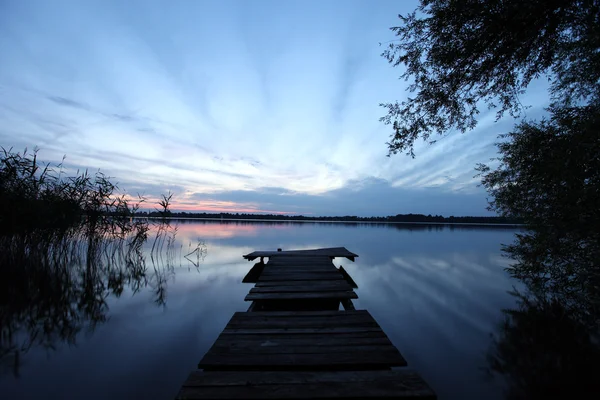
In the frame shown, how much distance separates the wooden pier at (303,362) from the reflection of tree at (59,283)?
11.7 ft

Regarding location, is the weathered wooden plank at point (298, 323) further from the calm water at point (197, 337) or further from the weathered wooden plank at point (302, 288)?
the weathered wooden plank at point (302, 288)

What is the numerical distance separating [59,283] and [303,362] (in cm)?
914

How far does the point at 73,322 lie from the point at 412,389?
23.0ft

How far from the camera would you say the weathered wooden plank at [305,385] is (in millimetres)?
2611

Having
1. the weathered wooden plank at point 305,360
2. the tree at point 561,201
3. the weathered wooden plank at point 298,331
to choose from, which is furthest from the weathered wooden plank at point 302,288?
the tree at point 561,201

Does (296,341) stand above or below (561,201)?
below

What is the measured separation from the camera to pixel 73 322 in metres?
6.10

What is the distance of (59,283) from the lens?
27.9 ft

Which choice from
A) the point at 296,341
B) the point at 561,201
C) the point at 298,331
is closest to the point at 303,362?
the point at 296,341

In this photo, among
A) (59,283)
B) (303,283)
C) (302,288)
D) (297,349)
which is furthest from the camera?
(59,283)

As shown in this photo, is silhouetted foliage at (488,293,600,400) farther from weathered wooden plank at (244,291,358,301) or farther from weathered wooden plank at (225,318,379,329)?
weathered wooden plank at (244,291,358,301)

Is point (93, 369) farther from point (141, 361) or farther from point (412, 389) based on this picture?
point (412, 389)

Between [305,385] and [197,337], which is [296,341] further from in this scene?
[197,337]

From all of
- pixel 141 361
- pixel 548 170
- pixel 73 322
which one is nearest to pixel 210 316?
pixel 141 361
